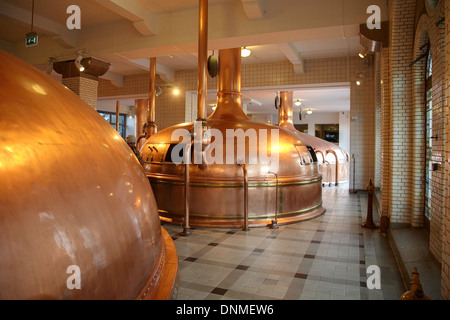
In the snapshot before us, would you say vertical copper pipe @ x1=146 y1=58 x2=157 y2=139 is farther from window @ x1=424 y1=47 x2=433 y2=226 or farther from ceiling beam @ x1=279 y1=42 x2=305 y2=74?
window @ x1=424 y1=47 x2=433 y2=226

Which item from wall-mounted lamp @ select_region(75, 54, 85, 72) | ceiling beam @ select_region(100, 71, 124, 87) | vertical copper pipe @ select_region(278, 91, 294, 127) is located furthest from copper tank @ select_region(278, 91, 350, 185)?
wall-mounted lamp @ select_region(75, 54, 85, 72)

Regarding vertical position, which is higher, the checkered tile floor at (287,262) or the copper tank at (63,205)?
the copper tank at (63,205)

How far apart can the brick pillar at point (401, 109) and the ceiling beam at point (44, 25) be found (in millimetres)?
7226

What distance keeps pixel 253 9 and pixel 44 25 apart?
497 centimetres

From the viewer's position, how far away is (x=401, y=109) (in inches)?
191

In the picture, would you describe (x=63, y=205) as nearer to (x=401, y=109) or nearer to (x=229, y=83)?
(x=401, y=109)

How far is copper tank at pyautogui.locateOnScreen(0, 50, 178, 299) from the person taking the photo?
3.13ft

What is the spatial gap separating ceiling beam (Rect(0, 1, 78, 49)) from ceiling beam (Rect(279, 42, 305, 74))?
5.32 metres

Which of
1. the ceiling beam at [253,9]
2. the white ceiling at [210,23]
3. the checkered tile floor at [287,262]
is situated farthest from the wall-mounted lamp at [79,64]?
Answer: the checkered tile floor at [287,262]

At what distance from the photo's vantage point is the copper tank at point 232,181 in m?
5.71

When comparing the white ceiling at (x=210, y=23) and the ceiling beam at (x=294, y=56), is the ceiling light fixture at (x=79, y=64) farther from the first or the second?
the ceiling beam at (x=294, y=56)

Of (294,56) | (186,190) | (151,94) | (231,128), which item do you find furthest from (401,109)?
(151,94)
